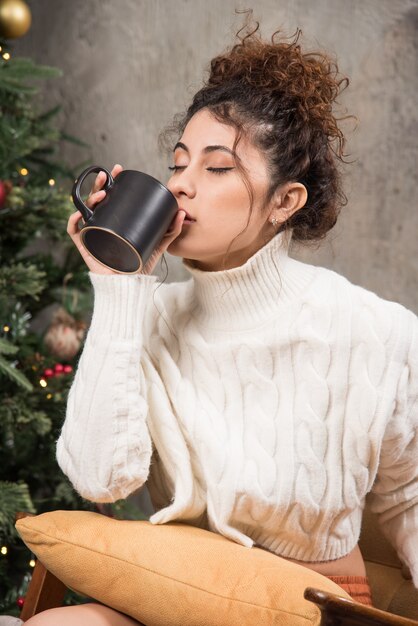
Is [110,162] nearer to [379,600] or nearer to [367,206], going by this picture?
[367,206]

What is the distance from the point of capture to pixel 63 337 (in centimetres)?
201

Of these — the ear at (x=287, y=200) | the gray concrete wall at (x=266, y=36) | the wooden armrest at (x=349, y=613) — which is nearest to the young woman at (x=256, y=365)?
the ear at (x=287, y=200)

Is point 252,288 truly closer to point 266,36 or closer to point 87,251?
point 87,251

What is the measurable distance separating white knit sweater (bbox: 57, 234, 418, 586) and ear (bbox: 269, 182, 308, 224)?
4 centimetres

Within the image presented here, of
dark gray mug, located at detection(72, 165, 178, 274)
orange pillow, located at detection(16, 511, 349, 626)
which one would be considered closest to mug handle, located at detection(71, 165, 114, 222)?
dark gray mug, located at detection(72, 165, 178, 274)

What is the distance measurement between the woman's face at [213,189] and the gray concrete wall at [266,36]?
1.71 feet

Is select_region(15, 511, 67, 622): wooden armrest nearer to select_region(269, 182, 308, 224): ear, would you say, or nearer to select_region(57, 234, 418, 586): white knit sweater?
select_region(57, 234, 418, 586): white knit sweater

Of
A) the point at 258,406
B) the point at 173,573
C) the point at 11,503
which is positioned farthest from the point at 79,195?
the point at 11,503

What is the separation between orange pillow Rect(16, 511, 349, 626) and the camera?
1060 millimetres

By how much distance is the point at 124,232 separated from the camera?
45.1 inches

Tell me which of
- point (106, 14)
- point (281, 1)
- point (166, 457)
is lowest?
point (166, 457)

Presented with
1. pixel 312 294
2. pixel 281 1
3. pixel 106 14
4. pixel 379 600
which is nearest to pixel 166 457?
pixel 312 294

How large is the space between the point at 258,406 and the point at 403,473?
0.90 feet

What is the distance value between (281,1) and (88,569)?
159cm
